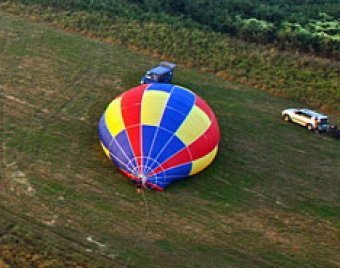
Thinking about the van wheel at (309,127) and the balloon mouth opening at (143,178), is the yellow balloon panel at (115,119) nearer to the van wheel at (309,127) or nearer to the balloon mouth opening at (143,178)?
the balloon mouth opening at (143,178)

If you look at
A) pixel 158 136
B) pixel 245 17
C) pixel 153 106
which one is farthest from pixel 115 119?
pixel 245 17

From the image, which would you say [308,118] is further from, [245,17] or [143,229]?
[245,17]

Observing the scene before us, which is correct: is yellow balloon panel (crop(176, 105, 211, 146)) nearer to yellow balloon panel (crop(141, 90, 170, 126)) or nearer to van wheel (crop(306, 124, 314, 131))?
yellow balloon panel (crop(141, 90, 170, 126))

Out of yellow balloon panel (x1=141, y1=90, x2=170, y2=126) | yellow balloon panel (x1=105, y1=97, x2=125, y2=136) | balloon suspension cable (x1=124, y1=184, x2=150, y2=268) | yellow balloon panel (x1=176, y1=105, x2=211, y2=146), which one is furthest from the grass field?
yellow balloon panel (x1=141, y1=90, x2=170, y2=126)

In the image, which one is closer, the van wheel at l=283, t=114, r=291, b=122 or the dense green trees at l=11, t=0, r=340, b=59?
the van wheel at l=283, t=114, r=291, b=122

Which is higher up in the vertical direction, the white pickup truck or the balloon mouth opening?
the white pickup truck

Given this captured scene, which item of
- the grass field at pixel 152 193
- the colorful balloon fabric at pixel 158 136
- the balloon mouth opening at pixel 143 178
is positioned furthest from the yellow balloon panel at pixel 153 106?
the grass field at pixel 152 193
